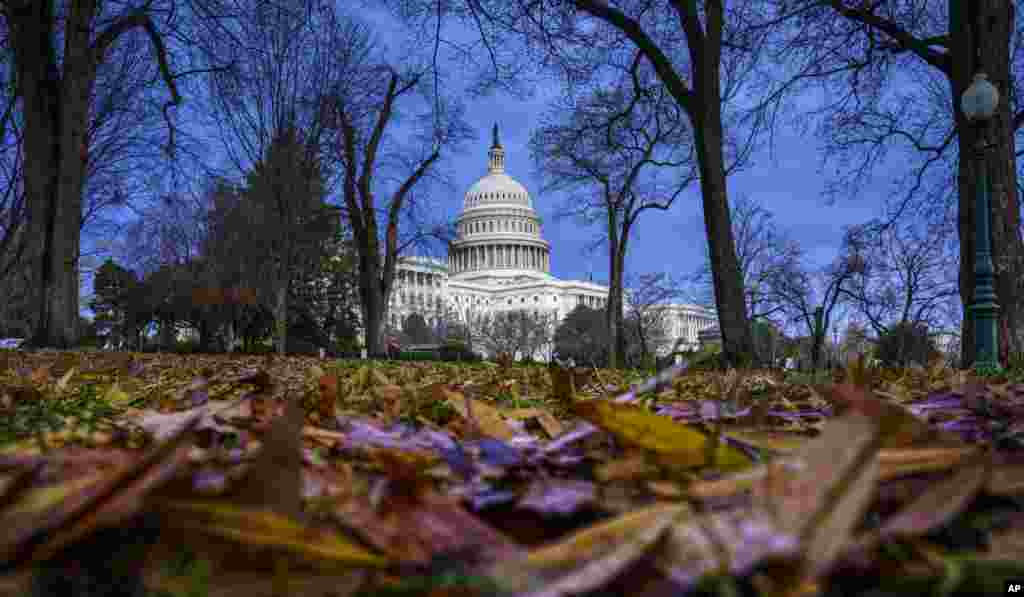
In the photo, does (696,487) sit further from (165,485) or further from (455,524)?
(165,485)

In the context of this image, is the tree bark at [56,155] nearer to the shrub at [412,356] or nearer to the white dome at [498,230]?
the shrub at [412,356]

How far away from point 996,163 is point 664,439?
9132mm

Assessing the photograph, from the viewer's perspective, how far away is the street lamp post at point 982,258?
6781 mm

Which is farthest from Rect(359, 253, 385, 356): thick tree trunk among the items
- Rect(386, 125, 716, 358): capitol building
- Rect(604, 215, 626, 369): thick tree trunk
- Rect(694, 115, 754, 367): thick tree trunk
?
Rect(386, 125, 716, 358): capitol building

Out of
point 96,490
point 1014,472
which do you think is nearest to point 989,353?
point 1014,472

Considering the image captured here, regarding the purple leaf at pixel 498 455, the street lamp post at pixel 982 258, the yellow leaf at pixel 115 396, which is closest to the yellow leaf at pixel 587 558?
the purple leaf at pixel 498 455

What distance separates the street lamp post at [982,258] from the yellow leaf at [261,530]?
25.4 feet

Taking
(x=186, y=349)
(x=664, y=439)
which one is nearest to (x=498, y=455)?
(x=664, y=439)

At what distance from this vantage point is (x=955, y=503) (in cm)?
42

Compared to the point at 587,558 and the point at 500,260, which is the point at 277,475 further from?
the point at 500,260

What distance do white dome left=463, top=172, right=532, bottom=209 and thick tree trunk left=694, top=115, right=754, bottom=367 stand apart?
7129 cm

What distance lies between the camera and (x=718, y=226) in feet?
28.4

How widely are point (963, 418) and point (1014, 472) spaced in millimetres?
664

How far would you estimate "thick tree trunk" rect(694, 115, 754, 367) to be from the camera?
848 centimetres
